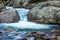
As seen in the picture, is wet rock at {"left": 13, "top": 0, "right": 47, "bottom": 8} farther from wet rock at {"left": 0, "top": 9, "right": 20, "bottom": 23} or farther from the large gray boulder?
wet rock at {"left": 0, "top": 9, "right": 20, "bottom": 23}

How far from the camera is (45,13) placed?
1075cm

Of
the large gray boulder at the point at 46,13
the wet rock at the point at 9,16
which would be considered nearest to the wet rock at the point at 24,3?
the large gray boulder at the point at 46,13

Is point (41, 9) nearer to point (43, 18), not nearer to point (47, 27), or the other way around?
point (43, 18)

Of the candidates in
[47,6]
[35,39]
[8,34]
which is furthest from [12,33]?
[47,6]

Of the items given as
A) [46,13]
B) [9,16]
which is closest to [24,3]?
[9,16]

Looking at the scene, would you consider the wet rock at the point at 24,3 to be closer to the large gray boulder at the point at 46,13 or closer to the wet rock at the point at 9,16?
the large gray boulder at the point at 46,13

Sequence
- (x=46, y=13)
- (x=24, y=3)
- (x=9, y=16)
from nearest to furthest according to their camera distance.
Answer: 1. (x=46, y=13)
2. (x=9, y=16)
3. (x=24, y=3)

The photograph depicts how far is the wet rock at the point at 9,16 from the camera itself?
1073 centimetres

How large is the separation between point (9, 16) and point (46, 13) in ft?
6.93

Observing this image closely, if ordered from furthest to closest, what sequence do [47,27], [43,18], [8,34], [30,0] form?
[30,0], [43,18], [47,27], [8,34]

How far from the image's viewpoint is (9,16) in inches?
429

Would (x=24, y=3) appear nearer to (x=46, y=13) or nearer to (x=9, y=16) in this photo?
(x=9, y=16)

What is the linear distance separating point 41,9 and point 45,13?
1.70ft

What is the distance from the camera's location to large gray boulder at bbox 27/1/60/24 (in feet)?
34.1
